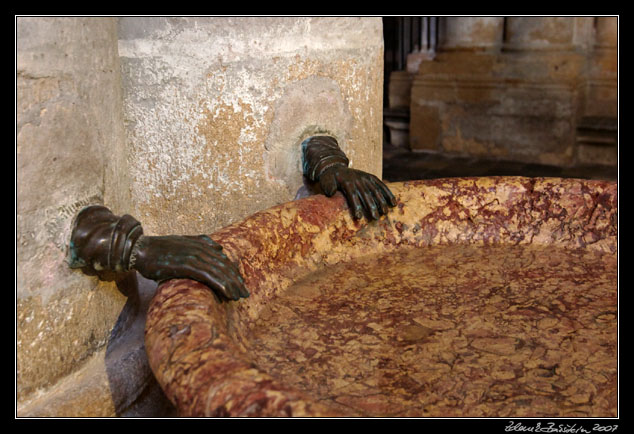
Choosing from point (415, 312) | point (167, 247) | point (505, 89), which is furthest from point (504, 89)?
point (167, 247)

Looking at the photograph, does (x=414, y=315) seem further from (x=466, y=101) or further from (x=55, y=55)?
(x=466, y=101)

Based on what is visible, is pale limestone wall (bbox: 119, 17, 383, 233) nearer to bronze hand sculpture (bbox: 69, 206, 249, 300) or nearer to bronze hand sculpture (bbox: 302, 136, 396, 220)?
bronze hand sculpture (bbox: 302, 136, 396, 220)

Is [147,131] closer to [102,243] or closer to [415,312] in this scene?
[102,243]

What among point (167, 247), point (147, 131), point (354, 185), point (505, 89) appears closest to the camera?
point (167, 247)

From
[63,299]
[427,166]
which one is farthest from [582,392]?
[427,166]

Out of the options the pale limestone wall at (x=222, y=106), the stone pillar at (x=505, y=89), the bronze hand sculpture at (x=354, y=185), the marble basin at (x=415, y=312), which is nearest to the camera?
the marble basin at (x=415, y=312)

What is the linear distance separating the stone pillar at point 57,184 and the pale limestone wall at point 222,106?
0.80ft

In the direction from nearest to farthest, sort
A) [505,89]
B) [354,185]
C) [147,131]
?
[354,185], [147,131], [505,89]

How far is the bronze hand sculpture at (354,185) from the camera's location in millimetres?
1808

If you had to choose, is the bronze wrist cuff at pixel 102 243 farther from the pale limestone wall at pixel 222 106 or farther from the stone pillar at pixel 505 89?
the stone pillar at pixel 505 89

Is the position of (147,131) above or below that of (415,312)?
above

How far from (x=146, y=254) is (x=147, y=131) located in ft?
2.01

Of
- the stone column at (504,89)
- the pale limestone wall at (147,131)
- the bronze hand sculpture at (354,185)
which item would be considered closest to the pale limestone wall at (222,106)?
the pale limestone wall at (147,131)

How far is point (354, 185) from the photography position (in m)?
1.83
